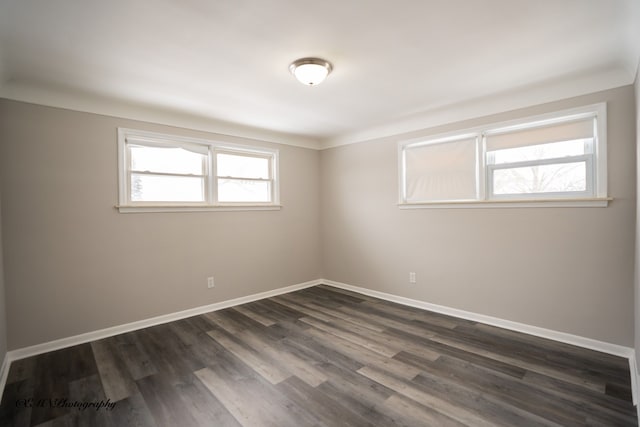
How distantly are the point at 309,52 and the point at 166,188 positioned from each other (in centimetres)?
242

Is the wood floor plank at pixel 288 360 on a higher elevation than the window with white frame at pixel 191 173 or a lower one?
lower

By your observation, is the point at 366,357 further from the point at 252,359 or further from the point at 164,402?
the point at 164,402

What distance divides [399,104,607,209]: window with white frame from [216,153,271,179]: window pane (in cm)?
203

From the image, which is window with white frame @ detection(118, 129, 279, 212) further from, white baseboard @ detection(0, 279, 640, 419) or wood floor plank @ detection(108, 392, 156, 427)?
wood floor plank @ detection(108, 392, 156, 427)

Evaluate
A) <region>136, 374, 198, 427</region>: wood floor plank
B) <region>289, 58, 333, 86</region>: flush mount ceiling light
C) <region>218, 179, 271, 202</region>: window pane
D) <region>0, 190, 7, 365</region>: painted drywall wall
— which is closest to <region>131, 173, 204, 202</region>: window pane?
<region>218, 179, 271, 202</region>: window pane

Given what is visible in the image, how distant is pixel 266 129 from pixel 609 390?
4388mm

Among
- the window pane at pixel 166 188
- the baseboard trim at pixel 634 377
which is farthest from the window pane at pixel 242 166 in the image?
the baseboard trim at pixel 634 377

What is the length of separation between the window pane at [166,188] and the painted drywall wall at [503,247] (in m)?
2.18

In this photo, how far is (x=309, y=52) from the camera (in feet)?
7.41

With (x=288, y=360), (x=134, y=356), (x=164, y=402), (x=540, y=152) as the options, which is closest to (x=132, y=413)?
(x=164, y=402)

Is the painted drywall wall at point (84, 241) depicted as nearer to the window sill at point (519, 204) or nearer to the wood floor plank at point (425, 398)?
the wood floor plank at point (425, 398)

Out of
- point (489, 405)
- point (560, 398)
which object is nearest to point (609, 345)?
point (560, 398)

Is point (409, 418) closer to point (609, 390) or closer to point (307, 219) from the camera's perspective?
point (609, 390)

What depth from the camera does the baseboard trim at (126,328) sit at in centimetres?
274
